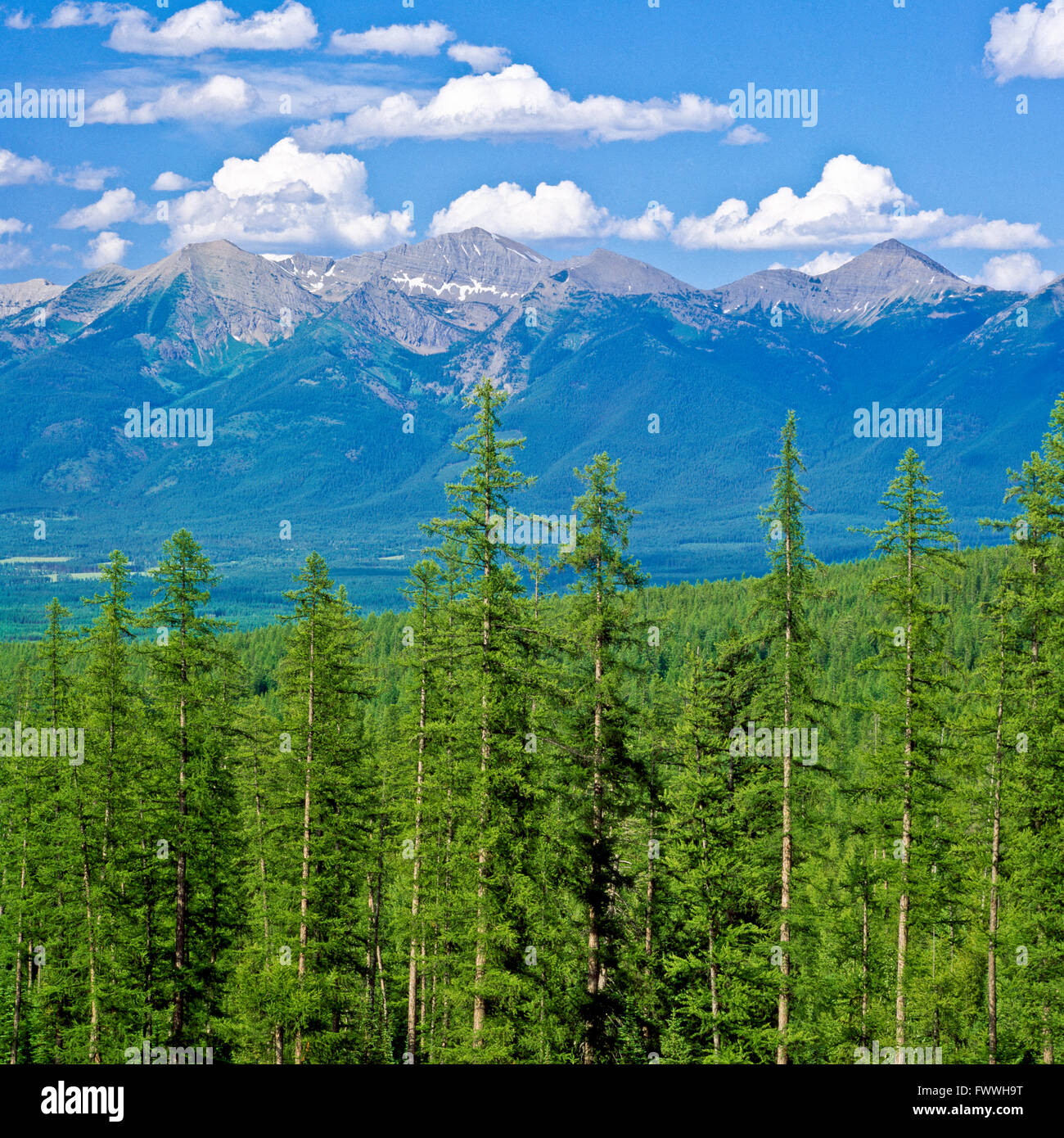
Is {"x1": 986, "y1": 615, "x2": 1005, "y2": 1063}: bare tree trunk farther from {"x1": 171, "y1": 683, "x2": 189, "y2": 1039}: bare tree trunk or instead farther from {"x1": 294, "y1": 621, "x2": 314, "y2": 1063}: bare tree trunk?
{"x1": 171, "y1": 683, "x2": 189, "y2": 1039}: bare tree trunk

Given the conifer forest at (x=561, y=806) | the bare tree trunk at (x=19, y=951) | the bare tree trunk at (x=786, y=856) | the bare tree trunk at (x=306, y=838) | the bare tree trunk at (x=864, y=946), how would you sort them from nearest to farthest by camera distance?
the bare tree trunk at (x=786, y=856) < the conifer forest at (x=561, y=806) < the bare tree trunk at (x=306, y=838) < the bare tree trunk at (x=19, y=951) < the bare tree trunk at (x=864, y=946)

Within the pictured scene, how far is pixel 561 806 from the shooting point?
2986 centimetres

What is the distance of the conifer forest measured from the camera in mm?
25688

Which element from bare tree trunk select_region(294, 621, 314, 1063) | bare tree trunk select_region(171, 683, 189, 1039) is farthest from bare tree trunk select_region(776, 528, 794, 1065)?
bare tree trunk select_region(171, 683, 189, 1039)

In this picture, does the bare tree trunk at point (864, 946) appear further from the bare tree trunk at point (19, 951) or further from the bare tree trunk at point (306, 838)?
the bare tree trunk at point (19, 951)

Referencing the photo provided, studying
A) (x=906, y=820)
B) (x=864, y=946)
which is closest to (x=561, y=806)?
(x=906, y=820)

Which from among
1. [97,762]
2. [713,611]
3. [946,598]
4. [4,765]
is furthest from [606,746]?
[946,598]

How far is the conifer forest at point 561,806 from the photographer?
25.7 meters

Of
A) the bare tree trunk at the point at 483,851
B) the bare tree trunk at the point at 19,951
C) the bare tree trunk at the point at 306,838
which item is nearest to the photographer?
the bare tree trunk at the point at 483,851

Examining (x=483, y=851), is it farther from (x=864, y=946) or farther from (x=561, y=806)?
(x=864, y=946)

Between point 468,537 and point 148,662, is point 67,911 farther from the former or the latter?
point 468,537

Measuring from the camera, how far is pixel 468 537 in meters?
25.7

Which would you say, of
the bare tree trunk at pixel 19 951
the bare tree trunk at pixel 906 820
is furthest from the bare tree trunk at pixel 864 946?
the bare tree trunk at pixel 19 951
